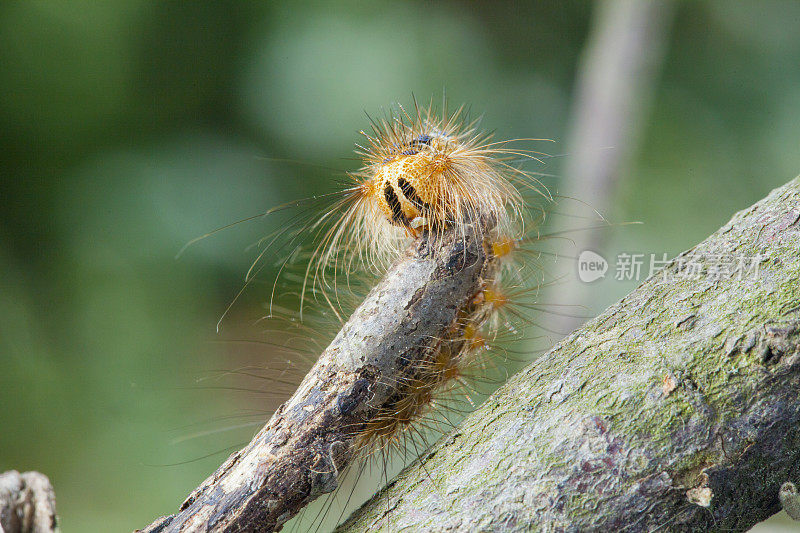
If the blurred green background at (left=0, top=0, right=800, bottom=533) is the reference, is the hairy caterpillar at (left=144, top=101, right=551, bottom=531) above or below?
below

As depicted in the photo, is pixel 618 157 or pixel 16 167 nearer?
pixel 618 157

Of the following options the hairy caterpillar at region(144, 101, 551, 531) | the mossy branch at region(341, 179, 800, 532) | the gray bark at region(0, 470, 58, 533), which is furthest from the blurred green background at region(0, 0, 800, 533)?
the mossy branch at region(341, 179, 800, 532)

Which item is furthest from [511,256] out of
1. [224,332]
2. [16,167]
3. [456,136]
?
[16,167]

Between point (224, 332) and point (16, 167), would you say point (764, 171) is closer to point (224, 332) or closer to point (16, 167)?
point (224, 332)

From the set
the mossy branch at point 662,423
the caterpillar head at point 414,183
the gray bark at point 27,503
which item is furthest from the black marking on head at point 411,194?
the gray bark at point 27,503

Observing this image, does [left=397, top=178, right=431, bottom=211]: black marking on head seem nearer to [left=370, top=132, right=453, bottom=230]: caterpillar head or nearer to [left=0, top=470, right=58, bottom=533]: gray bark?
[left=370, top=132, right=453, bottom=230]: caterpillar head

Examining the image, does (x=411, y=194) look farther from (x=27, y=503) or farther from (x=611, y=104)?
(x=611, y=104)

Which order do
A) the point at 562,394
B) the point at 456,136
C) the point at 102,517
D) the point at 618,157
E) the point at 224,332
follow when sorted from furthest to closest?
1. the point at 224,332
2. the point at 102,517
3. the point at 618,157
4. the point at 456,136
5. the point at 562,394
